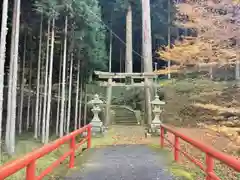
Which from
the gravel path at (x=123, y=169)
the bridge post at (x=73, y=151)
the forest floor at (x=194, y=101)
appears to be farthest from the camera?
the forest floor at (x=194, y=101)

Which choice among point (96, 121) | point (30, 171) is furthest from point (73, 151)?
point (96, 121)

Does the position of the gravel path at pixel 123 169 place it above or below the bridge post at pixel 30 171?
below

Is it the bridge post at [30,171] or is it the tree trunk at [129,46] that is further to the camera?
the tree trunk at [129,46]

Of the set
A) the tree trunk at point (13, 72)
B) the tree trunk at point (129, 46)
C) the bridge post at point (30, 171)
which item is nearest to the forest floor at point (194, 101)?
the tree trunk at point (129, 46)

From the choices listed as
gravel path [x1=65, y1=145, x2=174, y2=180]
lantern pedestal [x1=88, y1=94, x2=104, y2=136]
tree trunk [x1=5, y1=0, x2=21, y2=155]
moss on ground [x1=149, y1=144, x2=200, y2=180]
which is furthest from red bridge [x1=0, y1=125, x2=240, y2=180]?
lantern pedestal [x1=88, y1=94, x2=104, y2=136]

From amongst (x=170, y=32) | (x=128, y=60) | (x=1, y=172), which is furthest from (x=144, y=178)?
(x=170, y=32)

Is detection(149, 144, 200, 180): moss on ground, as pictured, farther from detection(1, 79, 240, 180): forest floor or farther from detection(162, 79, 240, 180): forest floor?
detection(162, 79, 240, 180): forest floor

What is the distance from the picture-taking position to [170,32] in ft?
80.9

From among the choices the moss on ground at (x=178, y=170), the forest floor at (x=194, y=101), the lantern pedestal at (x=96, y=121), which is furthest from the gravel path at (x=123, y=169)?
the forest floor at (x=194, y=101)

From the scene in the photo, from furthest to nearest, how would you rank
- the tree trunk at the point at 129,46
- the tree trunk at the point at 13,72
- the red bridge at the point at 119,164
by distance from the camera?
the tree trunk at the point at 129,46 → the tree trunk at the point at 13,72 → the red bridge at the point at 119,164

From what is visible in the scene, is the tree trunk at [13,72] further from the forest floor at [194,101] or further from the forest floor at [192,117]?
the forest floor at [194,101]

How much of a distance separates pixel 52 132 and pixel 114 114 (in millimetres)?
4003

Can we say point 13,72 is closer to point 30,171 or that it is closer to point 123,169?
point 123,169

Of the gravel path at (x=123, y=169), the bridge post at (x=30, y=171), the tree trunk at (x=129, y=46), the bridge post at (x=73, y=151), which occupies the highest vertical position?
the tree trunk at (x=129, y=46)
